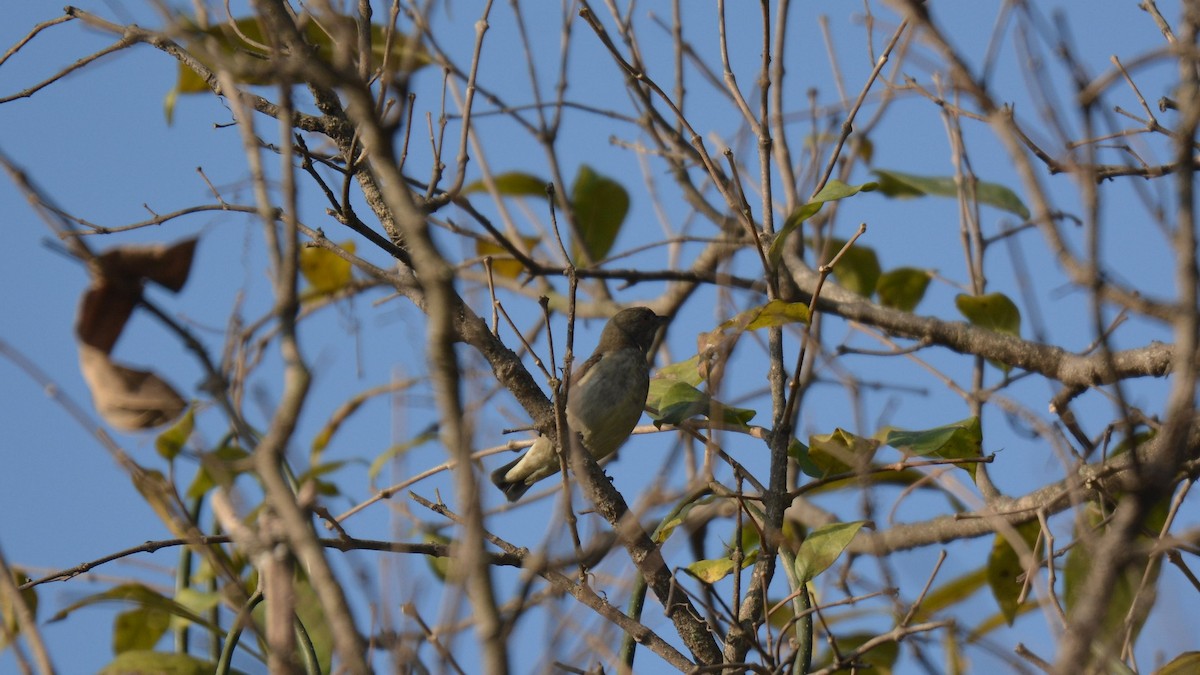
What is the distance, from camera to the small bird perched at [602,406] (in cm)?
536

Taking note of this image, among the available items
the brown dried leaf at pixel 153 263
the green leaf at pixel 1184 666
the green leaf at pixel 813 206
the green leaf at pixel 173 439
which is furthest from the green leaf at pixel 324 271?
the brown dried leaf at pixel 153 263

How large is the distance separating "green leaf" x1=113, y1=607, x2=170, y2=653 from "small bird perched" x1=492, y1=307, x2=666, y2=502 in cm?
162

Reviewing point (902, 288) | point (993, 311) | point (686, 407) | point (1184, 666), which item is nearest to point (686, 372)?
point (686, 407)

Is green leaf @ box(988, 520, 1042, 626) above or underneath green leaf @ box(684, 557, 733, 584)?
above

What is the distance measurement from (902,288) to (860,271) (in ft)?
1.22

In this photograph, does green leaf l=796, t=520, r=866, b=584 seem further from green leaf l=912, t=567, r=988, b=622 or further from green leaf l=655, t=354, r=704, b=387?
green leaf l=912, t=567, r=988, b=622

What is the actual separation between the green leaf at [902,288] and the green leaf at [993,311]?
73 cm

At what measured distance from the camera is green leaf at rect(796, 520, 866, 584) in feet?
9.79

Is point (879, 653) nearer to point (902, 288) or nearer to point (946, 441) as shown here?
point (946, 441)

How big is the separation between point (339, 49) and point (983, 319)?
3789 mm

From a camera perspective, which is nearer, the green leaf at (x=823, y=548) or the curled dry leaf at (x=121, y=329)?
the curled dry leaf at (x=121, y=329)

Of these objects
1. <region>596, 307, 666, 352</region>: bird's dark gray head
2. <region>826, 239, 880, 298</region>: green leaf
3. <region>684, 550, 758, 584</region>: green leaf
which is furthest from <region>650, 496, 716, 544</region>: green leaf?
<region>826, 239, 880, 298</region>: green leaf

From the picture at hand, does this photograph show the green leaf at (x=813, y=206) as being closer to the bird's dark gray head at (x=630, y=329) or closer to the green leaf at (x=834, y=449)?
the green leaf at (x=834, y=449)

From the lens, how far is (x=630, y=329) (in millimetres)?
5895
